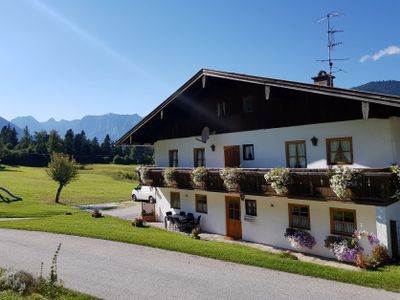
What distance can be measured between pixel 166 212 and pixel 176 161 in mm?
3598

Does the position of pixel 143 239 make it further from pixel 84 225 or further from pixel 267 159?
pixel 267 159

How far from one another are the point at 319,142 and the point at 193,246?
751cm

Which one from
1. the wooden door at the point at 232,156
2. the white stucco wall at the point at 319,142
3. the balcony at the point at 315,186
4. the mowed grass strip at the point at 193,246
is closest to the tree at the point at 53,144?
the mowed grass strip at the point at 193,246

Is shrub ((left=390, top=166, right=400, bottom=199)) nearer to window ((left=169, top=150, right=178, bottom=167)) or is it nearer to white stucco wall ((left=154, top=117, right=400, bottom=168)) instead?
white stucco wall ((left=154, top=117, right=400, bottom=168))

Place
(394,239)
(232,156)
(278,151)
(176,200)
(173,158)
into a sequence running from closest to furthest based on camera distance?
(394,239) < (278,151) < (232,156) < (176,200) < (173,158)

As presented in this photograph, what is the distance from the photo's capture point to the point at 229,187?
1902cm

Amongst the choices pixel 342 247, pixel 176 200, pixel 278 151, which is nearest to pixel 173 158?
pixel 176 200

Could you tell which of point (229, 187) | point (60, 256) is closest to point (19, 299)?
point (60, 256)

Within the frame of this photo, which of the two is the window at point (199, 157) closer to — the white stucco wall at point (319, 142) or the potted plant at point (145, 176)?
the white stucco wall at point (319, 142)

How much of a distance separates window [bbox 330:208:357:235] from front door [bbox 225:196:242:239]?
5737 millimetres

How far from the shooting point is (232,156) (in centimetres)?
2080

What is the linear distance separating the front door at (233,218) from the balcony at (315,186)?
4.72ft

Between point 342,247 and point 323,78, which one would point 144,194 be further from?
point 342,247

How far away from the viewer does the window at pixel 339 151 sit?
15.8 meters
